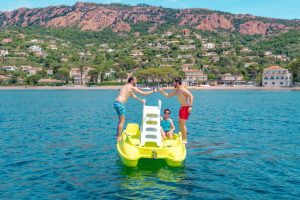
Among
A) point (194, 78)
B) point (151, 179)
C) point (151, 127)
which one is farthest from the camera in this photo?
point (194, 78)

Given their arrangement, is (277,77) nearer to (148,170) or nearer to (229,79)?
(229,79)

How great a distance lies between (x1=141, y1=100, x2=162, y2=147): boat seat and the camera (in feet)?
48.5

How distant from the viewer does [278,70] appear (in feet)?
490

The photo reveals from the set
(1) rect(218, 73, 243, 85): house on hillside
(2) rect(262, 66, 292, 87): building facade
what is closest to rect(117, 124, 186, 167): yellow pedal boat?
(2) rect(262, 66, 292, 87): building facade

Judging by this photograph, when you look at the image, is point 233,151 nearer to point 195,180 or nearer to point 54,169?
point 195,180

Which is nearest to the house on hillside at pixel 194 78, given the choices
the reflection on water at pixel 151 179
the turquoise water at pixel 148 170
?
the turquoise water at pixel 148 170

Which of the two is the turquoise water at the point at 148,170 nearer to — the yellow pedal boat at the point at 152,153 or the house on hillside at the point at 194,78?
the yellow pedal boat at the point at 152,153

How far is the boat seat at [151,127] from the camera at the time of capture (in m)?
14.8

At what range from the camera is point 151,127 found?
1502 cm

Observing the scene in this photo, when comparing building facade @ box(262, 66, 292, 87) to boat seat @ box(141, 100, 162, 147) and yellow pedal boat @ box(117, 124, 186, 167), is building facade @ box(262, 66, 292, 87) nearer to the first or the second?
boat seat @ box(141, 100, 162, 147)

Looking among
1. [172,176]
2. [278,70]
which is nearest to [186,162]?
[172,176]

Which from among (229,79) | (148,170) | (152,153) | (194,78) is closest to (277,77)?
(229,79)

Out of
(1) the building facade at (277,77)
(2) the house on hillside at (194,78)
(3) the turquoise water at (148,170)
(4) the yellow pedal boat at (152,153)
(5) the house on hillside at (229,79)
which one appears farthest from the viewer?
(5) the house on hillside at (229,79)

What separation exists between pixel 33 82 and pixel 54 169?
6091 inches
